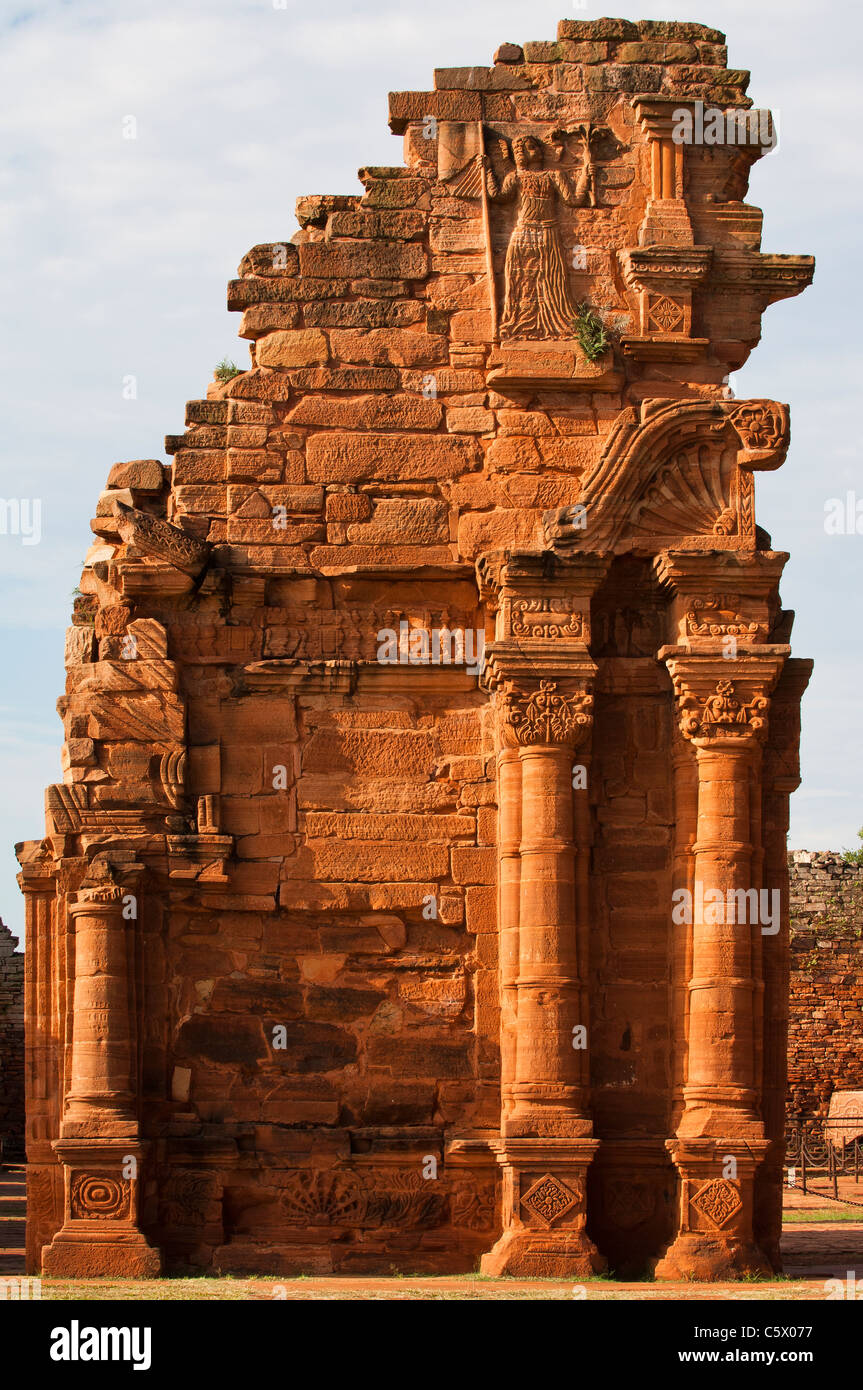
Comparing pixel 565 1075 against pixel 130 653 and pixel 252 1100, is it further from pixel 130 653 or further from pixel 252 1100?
pixel 130 653

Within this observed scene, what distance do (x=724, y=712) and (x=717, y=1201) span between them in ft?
10.7

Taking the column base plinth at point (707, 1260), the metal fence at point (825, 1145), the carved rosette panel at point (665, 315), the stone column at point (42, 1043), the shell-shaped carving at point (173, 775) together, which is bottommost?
the metal fence at point (825, 1145)

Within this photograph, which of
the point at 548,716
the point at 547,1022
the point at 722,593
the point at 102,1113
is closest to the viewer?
the point at 102,1113

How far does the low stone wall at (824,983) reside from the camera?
30453mm

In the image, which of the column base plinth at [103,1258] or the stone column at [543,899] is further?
the stone column at [543,899]

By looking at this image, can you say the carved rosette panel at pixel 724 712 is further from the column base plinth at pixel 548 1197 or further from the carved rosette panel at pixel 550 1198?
the carved rosette panel at pixel 550 1198

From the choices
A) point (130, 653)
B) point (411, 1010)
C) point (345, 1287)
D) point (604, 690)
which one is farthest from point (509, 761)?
point (345, 1287)

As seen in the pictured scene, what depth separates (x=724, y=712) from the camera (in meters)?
14.6

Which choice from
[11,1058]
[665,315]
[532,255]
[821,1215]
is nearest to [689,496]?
[665,315]

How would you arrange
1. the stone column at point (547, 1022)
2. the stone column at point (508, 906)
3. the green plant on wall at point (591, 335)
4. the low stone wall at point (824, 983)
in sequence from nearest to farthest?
the stone column at point (547, 1022)
the stone column at point (508, 906)
the green plant on wall at point (591, 335)
the low stone wall at point (824, 983)

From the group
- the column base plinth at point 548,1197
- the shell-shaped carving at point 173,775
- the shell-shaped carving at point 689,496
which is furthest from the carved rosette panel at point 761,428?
the column base plinth at point 548,1197

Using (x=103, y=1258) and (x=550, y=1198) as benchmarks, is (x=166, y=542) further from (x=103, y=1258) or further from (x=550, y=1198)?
(x=550, y=1198)

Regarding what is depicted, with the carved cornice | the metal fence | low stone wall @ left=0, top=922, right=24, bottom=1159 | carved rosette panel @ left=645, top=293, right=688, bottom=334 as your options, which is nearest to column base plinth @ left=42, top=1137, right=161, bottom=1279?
the carved cornice

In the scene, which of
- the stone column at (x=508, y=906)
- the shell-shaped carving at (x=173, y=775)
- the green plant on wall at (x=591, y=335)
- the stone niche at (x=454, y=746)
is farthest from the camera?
the green plant on wall at (x=591, y=335)
